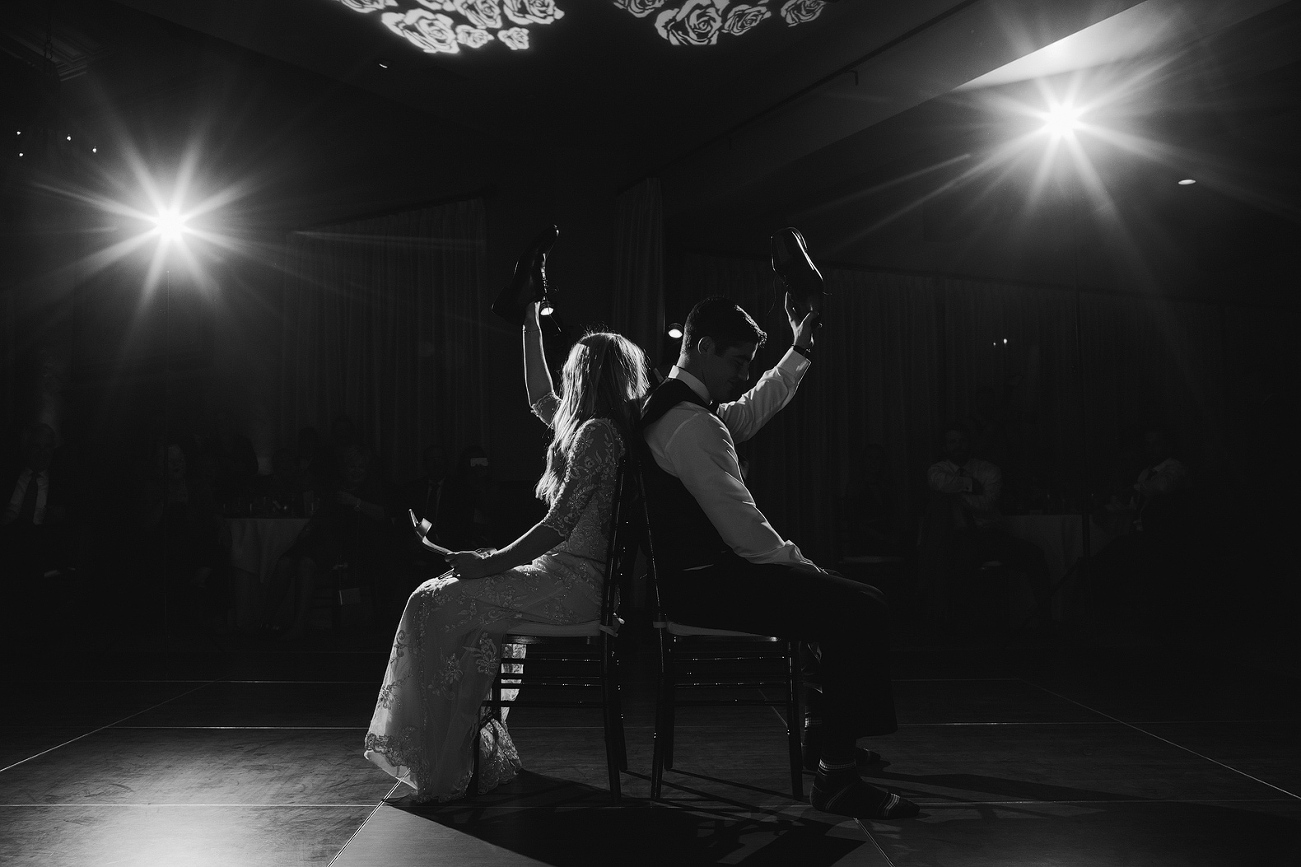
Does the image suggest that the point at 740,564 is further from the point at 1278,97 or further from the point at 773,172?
the point at 1278,97

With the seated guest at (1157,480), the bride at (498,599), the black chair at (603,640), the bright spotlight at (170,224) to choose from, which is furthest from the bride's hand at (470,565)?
the bright spotlight at (170,224)

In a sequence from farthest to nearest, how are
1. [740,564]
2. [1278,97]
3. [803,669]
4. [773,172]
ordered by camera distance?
[773,172] < [1278,97] < [803,669] < [740,564]

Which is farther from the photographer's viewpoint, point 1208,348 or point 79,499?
point 1208,348

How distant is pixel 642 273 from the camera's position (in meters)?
6.82

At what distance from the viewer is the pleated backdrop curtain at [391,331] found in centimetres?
757

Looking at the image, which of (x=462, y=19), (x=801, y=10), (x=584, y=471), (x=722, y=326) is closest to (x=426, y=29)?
(x=462, y=19)

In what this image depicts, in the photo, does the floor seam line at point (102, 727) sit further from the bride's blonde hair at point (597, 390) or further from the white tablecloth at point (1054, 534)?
the white tablecloth at point (1054, 534)

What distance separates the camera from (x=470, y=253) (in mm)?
7570

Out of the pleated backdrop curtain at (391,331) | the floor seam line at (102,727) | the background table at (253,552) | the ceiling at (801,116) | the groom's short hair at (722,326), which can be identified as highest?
the ceiling at (801,116)

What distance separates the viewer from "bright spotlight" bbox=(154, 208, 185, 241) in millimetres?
8211

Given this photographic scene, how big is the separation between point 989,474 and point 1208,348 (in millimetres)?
5002

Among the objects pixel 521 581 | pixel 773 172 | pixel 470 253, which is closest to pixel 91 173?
pixel 470 253

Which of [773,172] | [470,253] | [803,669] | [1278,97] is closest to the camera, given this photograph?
[803,669]

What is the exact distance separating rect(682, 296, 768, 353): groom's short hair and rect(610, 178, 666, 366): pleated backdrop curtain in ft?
13.3
